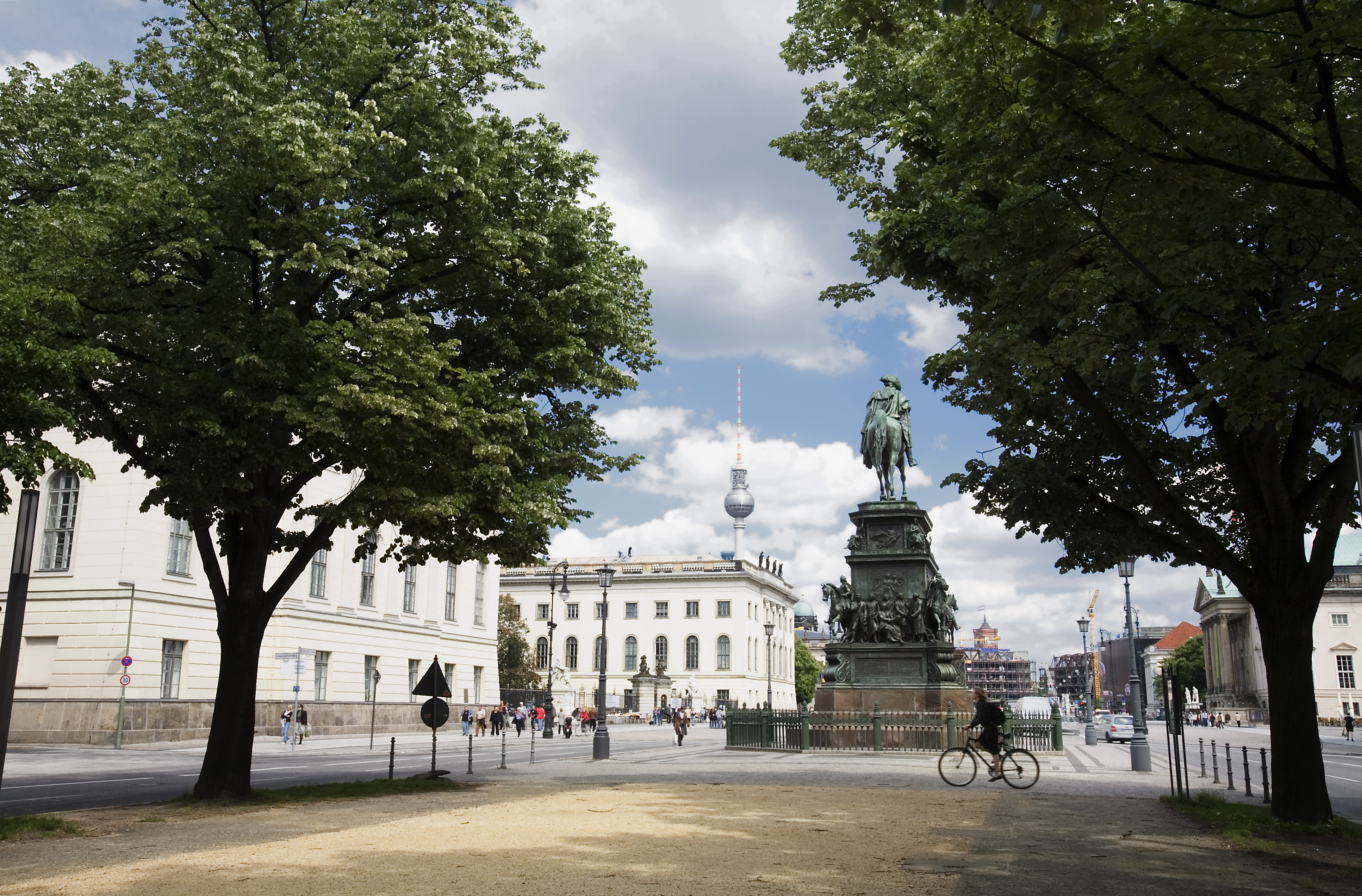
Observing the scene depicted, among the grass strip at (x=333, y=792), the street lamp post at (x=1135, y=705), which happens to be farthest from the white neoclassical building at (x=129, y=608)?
the street lamp post at (x=1135, y=705)

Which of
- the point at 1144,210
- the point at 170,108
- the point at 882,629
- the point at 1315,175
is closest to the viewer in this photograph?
the point at 1315,175

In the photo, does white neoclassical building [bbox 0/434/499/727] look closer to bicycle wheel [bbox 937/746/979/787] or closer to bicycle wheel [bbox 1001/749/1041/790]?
bicycle wheel [bbox 937/746/979/787]

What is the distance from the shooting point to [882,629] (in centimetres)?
2877

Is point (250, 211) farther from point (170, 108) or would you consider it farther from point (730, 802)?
point (730, 802)

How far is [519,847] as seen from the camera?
11062mm

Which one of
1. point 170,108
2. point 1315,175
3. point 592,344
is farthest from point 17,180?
point 1315,175

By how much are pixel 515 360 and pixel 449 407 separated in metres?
2.99

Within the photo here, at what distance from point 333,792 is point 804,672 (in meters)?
135

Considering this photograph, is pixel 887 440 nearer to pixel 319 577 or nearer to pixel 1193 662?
pixel 319 577

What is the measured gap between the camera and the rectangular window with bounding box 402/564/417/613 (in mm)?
55406

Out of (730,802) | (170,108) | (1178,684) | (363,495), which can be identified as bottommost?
(730,802)

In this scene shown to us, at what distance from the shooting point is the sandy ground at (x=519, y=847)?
28.9ft

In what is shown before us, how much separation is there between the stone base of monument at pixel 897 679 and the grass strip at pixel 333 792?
503 inches

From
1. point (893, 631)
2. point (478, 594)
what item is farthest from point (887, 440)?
point (478, 594)
